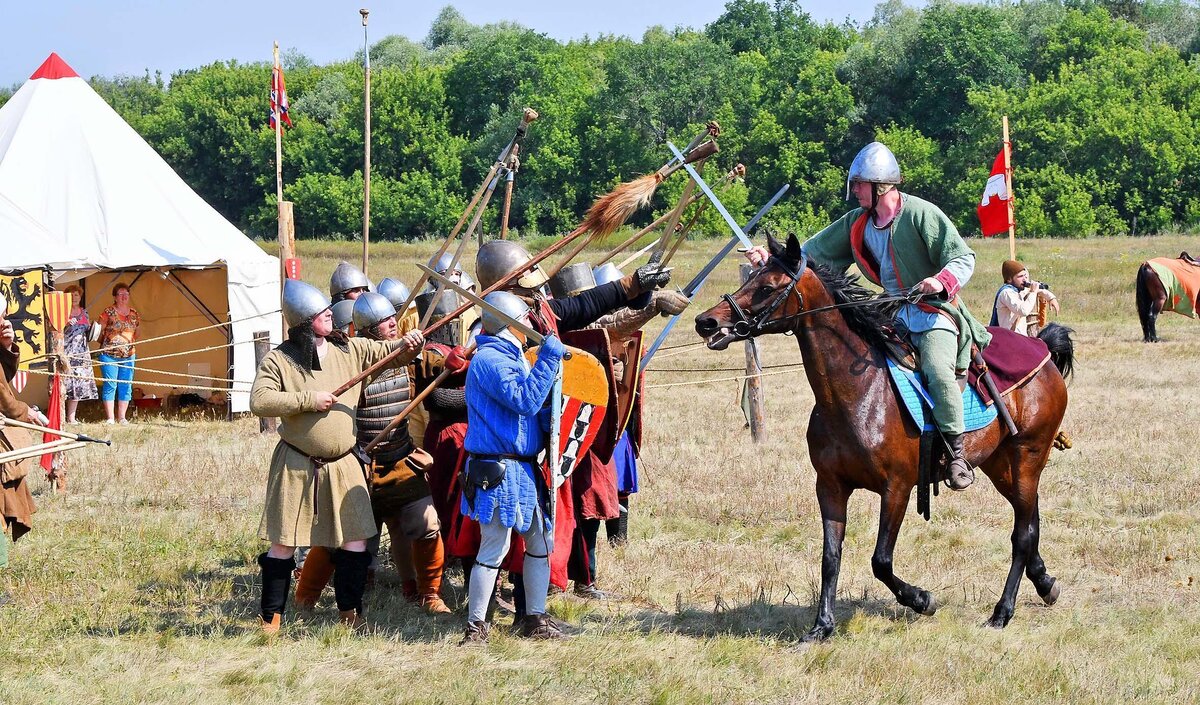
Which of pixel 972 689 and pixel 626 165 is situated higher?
pixel 626 165

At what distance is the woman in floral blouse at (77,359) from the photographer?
1340cm

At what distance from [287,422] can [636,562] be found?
2.40 m

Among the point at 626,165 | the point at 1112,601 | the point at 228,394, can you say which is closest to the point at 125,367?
the point at 228,394

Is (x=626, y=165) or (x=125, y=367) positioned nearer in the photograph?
(x=125, y=367)

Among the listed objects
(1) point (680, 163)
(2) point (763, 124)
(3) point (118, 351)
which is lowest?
(3) point (118, 351)

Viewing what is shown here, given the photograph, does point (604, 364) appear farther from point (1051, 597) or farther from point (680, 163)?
point (1051, 597)

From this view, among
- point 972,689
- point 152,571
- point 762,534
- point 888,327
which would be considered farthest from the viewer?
point 762,534

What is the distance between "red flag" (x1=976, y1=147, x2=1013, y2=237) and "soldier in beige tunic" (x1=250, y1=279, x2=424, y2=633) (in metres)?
10.5

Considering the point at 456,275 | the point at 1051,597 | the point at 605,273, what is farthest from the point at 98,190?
the point at 1051,597

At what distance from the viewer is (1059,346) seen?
6.94m

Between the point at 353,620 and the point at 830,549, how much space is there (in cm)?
217

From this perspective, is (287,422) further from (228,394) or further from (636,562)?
(228,394)

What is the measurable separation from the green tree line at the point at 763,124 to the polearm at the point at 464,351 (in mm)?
36833

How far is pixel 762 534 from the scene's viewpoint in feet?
26.9
